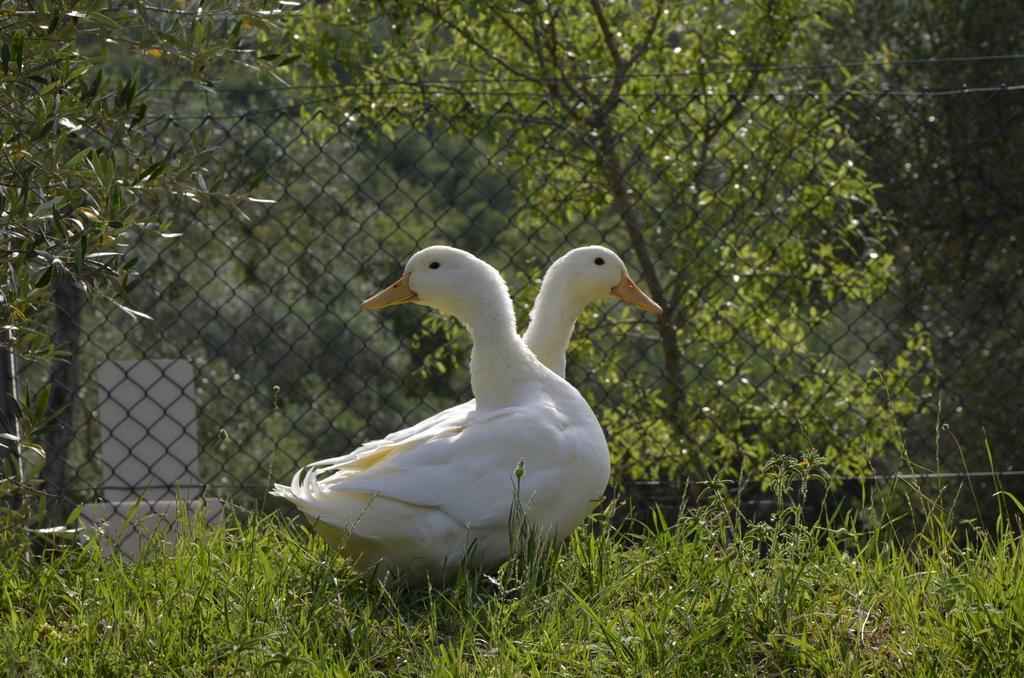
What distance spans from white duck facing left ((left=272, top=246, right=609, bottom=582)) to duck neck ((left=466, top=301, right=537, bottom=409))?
3 centimetres

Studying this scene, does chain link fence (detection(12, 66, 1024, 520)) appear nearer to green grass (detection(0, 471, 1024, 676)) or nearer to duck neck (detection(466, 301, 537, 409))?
green grass (detection(0, 471, 1024, 676))

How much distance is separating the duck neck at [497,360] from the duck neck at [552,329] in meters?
0.69

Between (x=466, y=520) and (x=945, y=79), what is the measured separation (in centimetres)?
944

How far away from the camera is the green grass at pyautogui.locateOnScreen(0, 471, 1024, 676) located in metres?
2.57

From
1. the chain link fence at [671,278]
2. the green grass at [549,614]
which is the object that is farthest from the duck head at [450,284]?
the green grass at [549,614]

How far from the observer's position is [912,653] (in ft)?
8.34

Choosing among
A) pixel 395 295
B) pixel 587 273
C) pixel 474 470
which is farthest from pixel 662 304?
pixel 474 470

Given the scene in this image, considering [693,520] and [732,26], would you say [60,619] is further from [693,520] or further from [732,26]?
[732,26]

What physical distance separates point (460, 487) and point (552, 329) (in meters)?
1.31

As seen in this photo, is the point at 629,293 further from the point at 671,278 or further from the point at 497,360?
the point at 671,278

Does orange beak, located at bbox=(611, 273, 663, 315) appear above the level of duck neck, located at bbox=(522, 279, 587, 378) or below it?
above

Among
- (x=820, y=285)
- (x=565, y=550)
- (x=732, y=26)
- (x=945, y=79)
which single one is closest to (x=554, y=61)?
(x=732, y=26)

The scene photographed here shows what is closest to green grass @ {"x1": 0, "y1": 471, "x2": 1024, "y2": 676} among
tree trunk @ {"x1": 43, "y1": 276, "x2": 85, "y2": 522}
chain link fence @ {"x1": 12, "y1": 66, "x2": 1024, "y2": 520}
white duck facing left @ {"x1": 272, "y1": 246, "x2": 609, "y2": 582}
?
white duck facing left @ {"x1": 272, "y1": 246, "x2": 609, "y2": 582}

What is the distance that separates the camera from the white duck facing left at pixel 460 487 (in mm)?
3049
